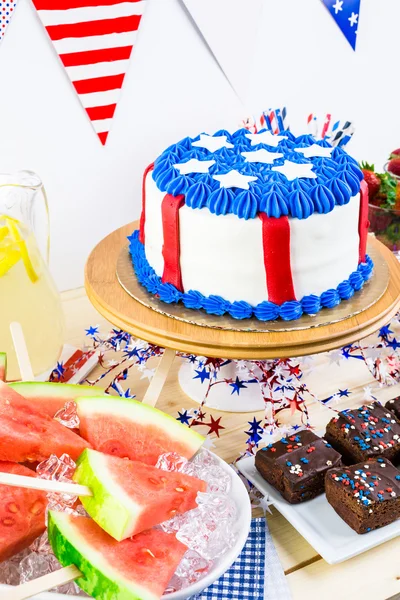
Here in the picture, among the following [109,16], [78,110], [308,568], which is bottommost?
[308,568]

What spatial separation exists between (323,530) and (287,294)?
18.1 inches

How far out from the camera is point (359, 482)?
3.94 ft

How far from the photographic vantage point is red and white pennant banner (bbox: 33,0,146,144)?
5.88 ft

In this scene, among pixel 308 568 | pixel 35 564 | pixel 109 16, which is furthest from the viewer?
pixel 109 16

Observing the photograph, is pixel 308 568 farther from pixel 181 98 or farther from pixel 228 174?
pixel 181 98

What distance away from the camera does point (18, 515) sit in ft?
3.23

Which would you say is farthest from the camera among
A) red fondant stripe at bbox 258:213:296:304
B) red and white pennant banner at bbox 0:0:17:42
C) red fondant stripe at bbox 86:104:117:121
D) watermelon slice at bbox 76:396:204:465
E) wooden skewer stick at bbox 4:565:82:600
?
red fondant stripe at bbox 86:104:117:121

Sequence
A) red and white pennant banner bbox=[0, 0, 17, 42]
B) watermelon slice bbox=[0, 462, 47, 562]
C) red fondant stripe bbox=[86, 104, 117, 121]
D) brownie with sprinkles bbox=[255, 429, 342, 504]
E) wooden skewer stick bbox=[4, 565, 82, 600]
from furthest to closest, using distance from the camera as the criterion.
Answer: red fondant stripe bbox=[86, 104, 117, 121], red and white pennant banner bbox=[0, 0, 17, 42], brownie with sprinkles bbox=[255, 429, 342, 504], watermelon slice bbox=[0, 462, 47, 562], wooden skewer stick bbox=[4, 565, 82, 600]

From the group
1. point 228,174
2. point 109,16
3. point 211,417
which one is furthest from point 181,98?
point 211,417

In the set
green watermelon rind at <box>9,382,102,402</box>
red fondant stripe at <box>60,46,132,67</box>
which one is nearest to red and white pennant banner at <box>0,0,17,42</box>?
red fondant stripe at <box>60,46,132,67</box>

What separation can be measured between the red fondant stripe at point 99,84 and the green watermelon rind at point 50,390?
100cm

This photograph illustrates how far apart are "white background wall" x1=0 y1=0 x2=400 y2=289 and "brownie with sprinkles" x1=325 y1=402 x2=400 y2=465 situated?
103cm

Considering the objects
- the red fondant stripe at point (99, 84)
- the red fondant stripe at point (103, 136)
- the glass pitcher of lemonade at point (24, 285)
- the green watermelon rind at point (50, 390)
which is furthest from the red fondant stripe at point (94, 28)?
the green watermelon rind at point (50, 390)

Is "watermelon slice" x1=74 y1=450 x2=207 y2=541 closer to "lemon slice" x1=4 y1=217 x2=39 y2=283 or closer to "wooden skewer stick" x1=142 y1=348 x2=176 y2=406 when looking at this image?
"wooden skewer stick" x1=142 y1=348 x2=176 y2=406
